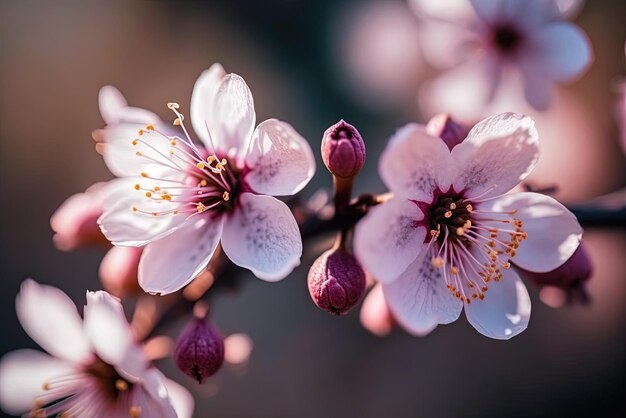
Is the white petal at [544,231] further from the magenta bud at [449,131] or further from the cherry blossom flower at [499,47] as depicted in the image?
the cherry blossom flower at [499,47]

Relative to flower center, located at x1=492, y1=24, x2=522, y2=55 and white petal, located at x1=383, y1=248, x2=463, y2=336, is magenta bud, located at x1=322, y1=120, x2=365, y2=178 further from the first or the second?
flower center, located at x1=492, y1=24, x2=522, y2=55

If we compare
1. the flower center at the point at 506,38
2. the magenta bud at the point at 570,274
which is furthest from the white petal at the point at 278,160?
the flower center at the point at 506,38

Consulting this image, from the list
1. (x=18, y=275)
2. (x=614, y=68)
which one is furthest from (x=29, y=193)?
(x=614, y=68)

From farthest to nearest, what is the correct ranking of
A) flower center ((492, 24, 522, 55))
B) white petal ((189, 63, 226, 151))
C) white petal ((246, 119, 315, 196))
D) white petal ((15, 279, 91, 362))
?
flower center ((492, 24, 522, 55)), white petal ((15, 279, 91, 362)), white petal ((189, 63, 226, 151)), white petal ((246, 119, 315, 196))

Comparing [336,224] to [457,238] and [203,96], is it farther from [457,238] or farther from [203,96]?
[203,96]

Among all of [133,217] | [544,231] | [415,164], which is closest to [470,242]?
[544,231]

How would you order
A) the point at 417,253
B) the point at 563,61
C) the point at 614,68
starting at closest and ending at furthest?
the point at 417,253 → the point at 563,61 → the point at 614,68

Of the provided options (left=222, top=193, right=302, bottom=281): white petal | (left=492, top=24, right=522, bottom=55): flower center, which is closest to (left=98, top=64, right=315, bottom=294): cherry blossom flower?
(left=222, top=193, right=302, bottom=281): white petal
